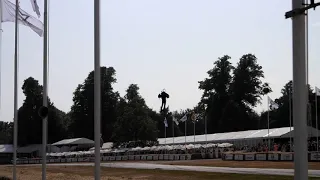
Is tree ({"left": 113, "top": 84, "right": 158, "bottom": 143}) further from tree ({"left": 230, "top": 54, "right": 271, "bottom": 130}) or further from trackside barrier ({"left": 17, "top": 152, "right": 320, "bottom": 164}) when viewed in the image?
tree ({"left": 230, "top": 54, "right": 271, "bottom": 130})

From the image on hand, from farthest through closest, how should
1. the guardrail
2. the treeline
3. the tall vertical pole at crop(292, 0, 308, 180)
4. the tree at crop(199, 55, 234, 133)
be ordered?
the tree at crop(199, 55, 234, 133) → the treeline → the guardrail → the tall vertical pole at crop(292, 0, 308, 180)

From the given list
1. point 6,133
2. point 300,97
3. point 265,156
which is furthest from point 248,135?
point 6,133

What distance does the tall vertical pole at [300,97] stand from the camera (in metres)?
7.08

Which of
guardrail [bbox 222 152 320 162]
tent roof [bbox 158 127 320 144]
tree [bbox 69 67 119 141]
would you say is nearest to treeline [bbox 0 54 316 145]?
tree [bbox 69 67 119 141]

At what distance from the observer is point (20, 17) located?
1054 inches

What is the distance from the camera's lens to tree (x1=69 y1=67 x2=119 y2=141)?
436 feet

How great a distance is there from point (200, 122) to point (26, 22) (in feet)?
401

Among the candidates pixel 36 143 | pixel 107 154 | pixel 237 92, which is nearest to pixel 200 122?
pixel 237 92

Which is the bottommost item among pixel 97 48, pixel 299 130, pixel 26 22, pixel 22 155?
pixel 22 155

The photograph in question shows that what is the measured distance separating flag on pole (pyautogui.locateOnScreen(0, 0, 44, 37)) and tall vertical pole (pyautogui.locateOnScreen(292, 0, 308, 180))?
A: 18.6 m

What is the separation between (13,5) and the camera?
93.2 ft

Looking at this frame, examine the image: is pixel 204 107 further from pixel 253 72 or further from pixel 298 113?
pixel 298 113

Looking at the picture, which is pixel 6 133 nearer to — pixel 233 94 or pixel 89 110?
pixel 89 110

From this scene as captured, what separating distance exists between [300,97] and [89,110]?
128 metres
